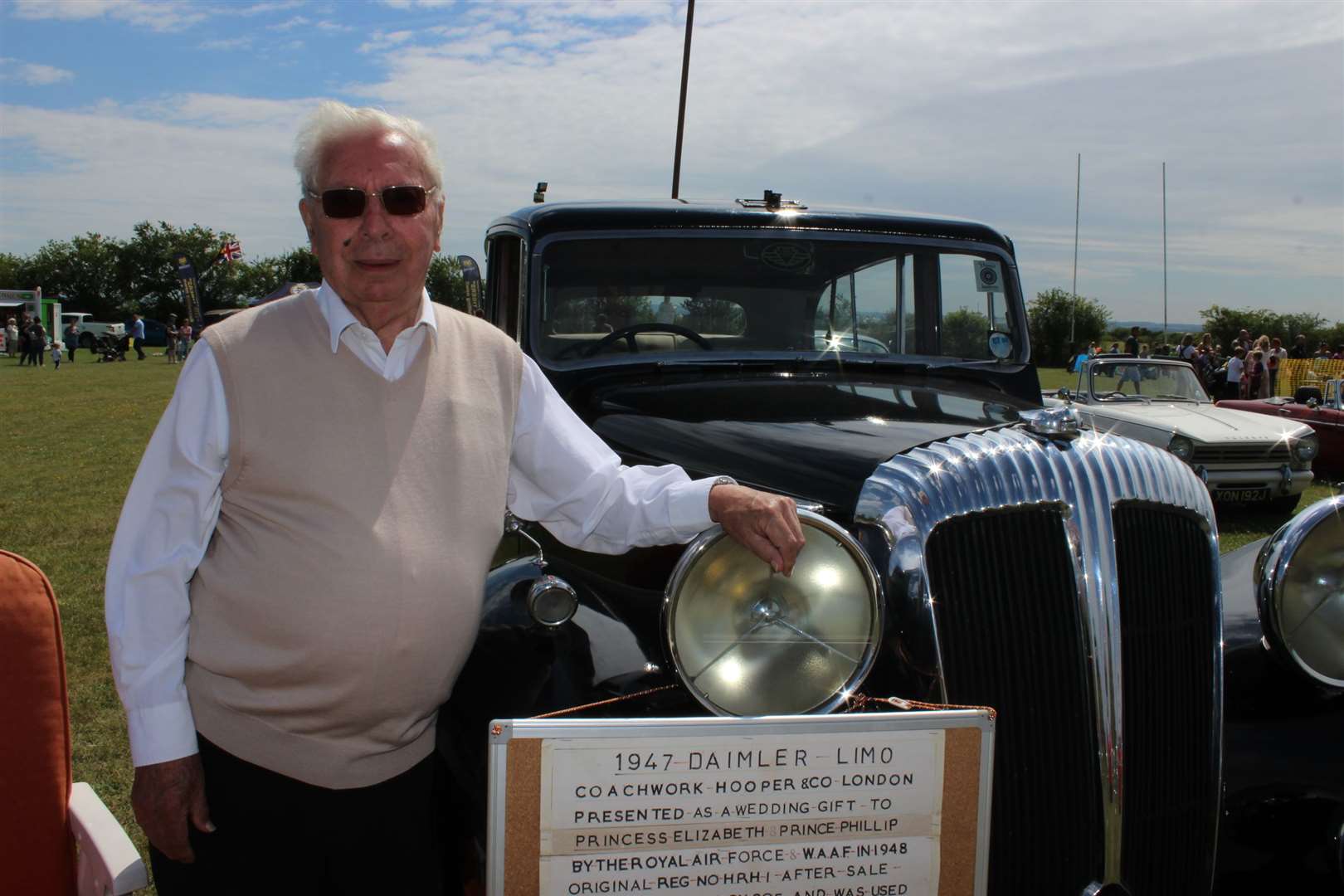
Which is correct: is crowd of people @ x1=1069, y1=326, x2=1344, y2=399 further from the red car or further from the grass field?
the grass field

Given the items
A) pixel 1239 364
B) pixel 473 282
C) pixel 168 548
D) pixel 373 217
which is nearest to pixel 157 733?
pixel 168 548

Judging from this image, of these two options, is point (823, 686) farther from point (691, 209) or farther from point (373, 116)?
point (691, 209)

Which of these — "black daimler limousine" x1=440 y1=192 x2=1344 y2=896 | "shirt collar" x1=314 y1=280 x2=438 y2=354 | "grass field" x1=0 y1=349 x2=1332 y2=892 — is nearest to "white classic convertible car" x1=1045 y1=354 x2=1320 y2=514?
"grass field" x1=0 y1=349 x2=1332 y2=892

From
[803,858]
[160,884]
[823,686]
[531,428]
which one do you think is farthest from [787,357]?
[160,884]

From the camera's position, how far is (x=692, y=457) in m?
2.82

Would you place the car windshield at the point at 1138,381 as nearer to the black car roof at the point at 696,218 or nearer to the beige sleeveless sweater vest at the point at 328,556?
the black car roof at the point at 696,218

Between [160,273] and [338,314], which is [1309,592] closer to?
[338,314]

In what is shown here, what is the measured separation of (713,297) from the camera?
348cm

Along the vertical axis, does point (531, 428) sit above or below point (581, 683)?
above

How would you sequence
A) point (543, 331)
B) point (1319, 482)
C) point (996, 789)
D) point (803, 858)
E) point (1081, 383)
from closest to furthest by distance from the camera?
1. point (803, 858)
2. point (996, 789)
3. point (543, 331)
4. point (1081, 383)
5. point (1319, 482)

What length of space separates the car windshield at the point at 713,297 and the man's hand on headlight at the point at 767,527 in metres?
1.50

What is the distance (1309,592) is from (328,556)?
2.12m

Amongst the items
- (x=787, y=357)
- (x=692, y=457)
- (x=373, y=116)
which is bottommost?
(x=692, y=457)

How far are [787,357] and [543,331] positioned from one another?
0.75m
